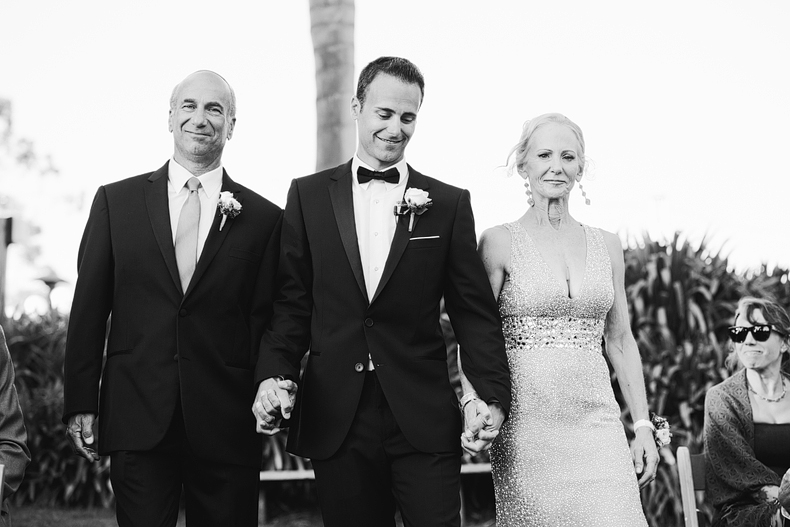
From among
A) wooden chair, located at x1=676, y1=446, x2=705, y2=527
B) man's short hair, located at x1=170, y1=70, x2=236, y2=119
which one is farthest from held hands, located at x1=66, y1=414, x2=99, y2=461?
wooden chair, located at x1=676, y1=446, x2=705, y2=527

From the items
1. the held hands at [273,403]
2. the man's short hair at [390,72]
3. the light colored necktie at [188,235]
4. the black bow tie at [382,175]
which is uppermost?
the man's short hair at [390,72]

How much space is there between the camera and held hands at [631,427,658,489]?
11.0 ft

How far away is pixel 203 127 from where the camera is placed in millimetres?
3402

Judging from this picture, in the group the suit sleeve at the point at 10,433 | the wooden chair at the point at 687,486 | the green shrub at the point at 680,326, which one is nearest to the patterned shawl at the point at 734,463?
the wooden chair at the point at 687,486

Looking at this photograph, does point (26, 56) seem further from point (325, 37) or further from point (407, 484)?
point (407, 484)

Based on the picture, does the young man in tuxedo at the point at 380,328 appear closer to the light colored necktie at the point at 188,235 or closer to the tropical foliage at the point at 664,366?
the light colored necktie at the point at 188,235

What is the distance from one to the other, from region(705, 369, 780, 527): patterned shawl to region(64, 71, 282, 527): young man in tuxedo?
2.43 meters

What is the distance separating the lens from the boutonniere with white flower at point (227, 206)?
329cm

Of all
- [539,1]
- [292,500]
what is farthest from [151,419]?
[539,1]

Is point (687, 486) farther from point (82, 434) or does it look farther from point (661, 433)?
point (82, 434)

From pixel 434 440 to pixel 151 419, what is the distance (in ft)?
3.19

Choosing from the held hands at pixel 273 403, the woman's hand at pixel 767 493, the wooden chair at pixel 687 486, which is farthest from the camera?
the woman's hand at pixel 767 493

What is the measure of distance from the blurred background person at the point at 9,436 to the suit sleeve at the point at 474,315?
154 cm

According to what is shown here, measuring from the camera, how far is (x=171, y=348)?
3.19 m
